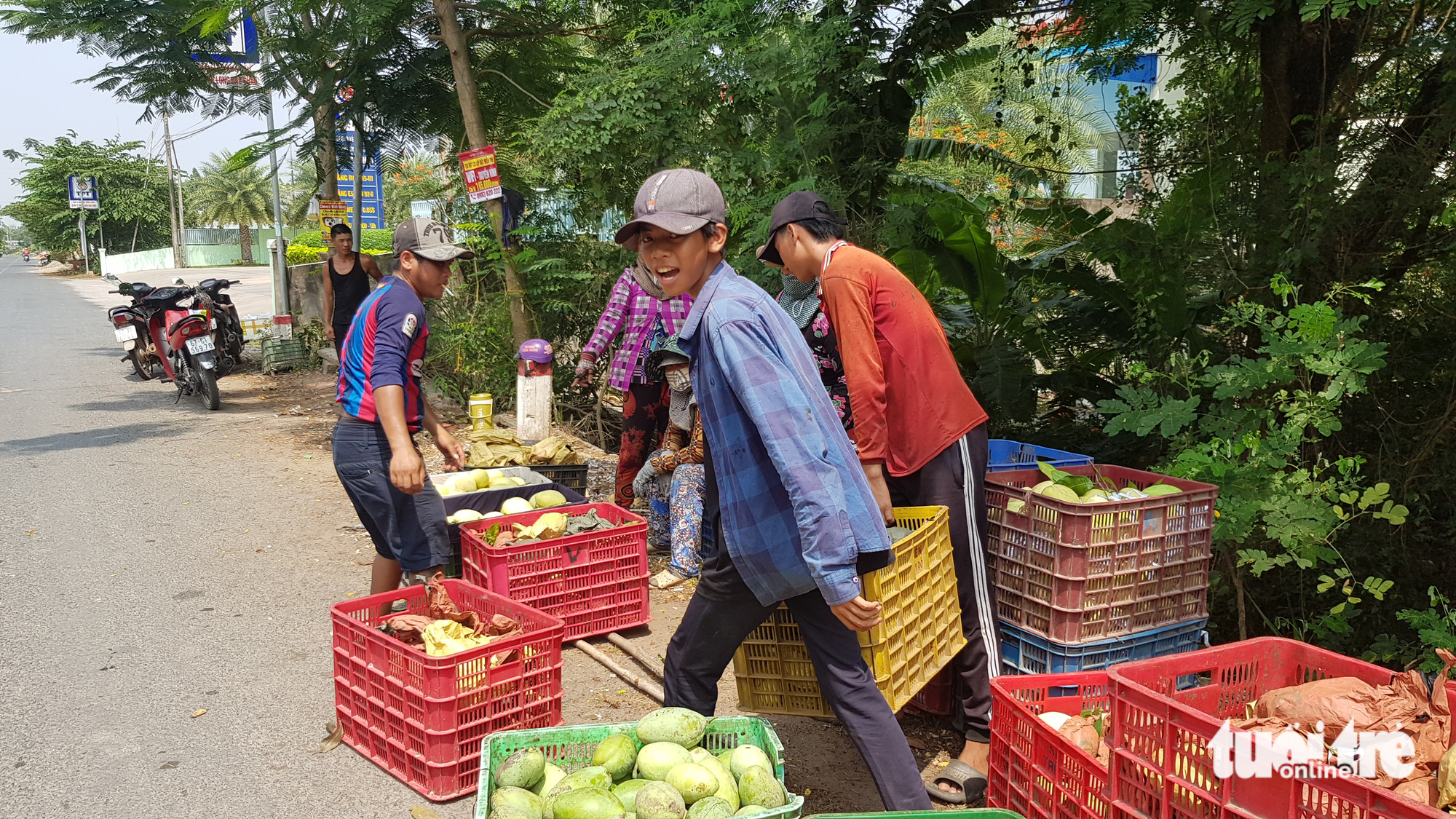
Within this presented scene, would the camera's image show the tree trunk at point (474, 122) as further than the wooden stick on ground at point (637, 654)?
Yes

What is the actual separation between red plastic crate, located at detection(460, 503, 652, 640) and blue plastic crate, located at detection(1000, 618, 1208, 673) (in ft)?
6.47

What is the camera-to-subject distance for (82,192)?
56.0 m

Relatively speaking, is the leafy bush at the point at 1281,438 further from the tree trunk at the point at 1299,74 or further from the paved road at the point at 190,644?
the paved road at the point at 190,644

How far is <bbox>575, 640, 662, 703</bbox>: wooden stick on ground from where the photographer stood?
14.7ft

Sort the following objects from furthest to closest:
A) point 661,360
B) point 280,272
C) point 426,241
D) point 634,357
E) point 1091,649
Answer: point 280,272 → point 634,357 → point 661,360 → point 426,241 → point 1091,649

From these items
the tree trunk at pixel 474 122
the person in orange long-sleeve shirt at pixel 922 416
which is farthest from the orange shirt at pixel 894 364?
the tree trunk at pixel 474 122

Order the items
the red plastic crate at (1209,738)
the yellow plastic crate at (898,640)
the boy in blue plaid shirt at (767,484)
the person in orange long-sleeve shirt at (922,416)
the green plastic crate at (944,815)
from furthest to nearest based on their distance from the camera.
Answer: the person in orange long-sleeve shirt at (922,416), the yellow plastic crate at (898,640), the boy in blue plaid shirt at (767,484), the red plastic crate at (1209,738), the green plastic crate at (944,815)

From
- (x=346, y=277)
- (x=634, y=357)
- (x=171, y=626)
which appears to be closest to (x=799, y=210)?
(x=634, y=357)

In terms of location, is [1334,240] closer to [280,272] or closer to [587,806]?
[587,806]

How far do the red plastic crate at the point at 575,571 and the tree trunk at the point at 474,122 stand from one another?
481 centimetres

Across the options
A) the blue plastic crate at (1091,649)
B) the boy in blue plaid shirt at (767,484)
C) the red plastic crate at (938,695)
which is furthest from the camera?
the red plastic crate at (938,695)

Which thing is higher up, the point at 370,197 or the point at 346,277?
the point at 370,197

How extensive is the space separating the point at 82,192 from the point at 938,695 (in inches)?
2553

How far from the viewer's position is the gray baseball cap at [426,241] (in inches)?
176
